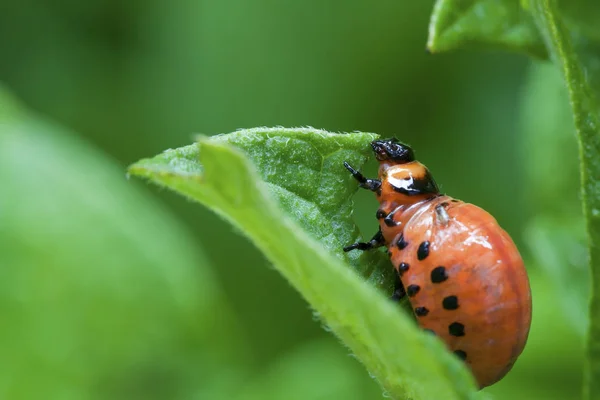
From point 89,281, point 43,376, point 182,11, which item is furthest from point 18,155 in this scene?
point 182,11

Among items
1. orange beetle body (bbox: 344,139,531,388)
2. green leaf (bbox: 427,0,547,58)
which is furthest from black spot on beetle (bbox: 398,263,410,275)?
green leaf (bbox: 427,0,547,58)

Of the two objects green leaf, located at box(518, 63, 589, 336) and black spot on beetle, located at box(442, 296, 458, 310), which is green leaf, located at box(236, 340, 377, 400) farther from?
black spot on beetle, located at box(442, 296, 458, 310)

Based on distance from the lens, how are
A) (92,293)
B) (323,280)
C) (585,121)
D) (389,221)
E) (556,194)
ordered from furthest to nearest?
(92,293) → (556,194) → (389,221) → (585,121) → (323,280)

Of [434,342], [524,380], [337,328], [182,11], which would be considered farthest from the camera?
[182,11]

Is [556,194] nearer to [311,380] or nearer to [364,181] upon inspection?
[364,181]

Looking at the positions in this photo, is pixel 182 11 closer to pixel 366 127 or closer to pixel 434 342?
pixel 366 127

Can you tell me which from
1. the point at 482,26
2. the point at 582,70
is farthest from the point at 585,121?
the point at 482,26
